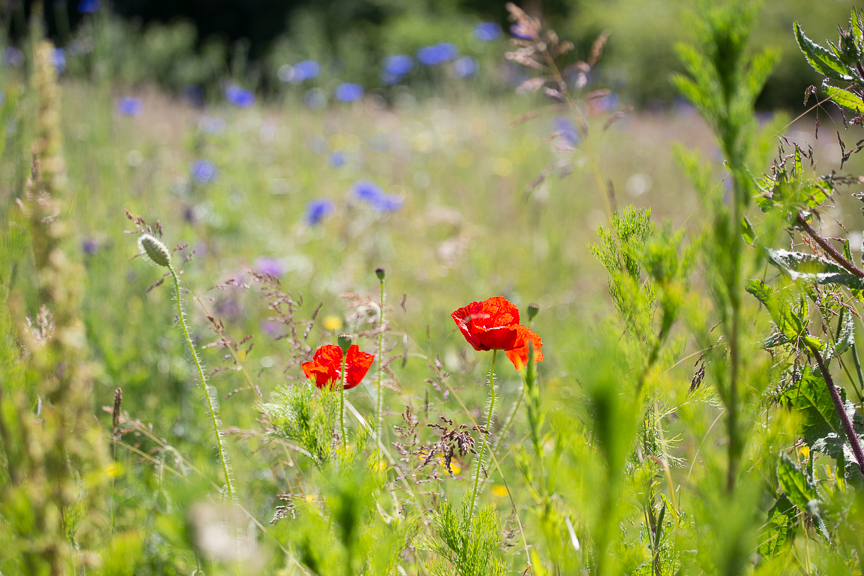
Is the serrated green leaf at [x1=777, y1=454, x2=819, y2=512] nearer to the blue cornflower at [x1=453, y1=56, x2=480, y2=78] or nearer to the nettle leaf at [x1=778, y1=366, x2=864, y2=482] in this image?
the nettle leaf at [x1=778, y1=366, x2=864, y2=482]

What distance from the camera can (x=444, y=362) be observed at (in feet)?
4.43

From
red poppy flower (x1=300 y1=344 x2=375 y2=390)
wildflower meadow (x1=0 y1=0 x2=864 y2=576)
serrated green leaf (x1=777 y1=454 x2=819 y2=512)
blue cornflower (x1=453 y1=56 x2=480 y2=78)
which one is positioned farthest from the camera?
blue cornflower (x1=453 y1=56 x2=480 y2=78)

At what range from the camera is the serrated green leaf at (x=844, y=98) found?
796 millimetres

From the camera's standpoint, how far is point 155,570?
116cm

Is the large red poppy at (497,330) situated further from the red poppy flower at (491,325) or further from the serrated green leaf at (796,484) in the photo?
the serrated green leaf at (796,484)

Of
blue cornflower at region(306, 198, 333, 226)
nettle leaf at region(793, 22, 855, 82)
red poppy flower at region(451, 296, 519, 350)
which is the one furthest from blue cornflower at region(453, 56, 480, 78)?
red poppy flower at region(451, 296, 519, 350)

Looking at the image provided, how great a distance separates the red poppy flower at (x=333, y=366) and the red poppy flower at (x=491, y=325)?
154mm

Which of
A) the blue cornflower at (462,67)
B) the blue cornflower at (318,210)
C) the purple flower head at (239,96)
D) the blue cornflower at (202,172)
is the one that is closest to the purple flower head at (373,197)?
the blue cornflower at (318,210)

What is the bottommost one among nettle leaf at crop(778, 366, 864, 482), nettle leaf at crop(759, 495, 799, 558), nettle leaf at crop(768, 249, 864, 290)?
nettle leaf at crop(759, 495, 799, 558)

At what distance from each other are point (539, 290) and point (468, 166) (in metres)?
2.10

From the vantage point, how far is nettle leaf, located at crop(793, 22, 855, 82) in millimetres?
800

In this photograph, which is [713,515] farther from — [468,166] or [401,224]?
[468,166]

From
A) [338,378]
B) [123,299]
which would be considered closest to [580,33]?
[123,299]

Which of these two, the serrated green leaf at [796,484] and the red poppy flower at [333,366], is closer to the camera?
the serrated green leaf at [796,484]
